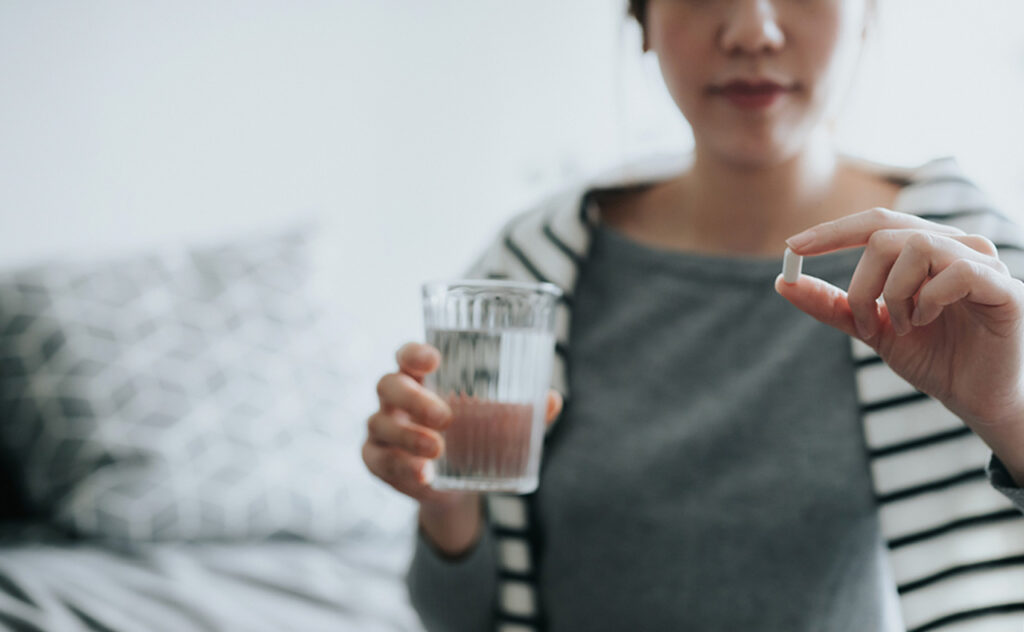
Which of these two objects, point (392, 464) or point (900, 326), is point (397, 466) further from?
point (900, 326)

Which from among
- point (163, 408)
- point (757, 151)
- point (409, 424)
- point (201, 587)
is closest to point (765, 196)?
point (757, 151)

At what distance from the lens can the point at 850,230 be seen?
639mm

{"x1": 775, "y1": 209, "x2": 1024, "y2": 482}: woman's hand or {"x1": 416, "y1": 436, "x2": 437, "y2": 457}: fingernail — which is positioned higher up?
{"x1": 775, "y1": 209, "x2": 1024, "y2": 482}: woman's hand

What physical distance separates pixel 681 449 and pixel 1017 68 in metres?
1.43

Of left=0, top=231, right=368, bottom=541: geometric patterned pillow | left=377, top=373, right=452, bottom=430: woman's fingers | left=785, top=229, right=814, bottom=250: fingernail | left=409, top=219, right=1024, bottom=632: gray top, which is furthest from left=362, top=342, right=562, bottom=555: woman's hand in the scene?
left=0, top=231, right=368, bottom=541: geometric patterned pillow

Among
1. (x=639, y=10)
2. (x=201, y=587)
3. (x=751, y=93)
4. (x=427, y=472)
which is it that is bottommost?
(x=201, y=587)

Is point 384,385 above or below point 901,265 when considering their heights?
below

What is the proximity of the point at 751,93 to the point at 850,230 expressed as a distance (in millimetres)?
355

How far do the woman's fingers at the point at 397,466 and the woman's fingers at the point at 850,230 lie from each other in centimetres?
40

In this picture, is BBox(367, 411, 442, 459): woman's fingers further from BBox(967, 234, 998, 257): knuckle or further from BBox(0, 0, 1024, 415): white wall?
BBox(0, 0, 1024, 415): white wall

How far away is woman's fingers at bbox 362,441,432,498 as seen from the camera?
83 centimetres

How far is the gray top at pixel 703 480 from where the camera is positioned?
0.99 metres

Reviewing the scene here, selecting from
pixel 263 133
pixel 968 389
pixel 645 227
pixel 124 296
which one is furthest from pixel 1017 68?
pixel 124 296

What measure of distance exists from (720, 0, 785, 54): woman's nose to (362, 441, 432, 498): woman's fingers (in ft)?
1.74
